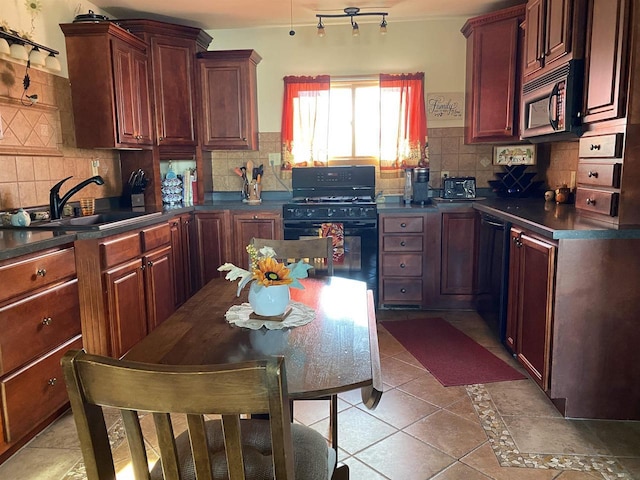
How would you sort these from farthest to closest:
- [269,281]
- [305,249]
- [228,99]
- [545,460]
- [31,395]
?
[228,99]
[305,249]
[31,395]
[545,460]
[269,281]

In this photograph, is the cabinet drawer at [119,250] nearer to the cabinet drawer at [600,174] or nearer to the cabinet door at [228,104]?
the cabinet door at [228,104]

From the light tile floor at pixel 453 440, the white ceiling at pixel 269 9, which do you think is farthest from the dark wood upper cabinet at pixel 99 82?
the light tile floor at pixel 453 440

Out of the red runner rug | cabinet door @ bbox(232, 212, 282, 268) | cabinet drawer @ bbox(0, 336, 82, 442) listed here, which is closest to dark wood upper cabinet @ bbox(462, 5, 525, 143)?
the red runner rug

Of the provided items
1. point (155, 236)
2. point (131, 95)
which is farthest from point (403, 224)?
A: point (131, 95)

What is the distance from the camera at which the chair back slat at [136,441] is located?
2.81 ft

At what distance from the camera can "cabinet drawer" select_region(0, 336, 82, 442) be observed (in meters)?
1.94

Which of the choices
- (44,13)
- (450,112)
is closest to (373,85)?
(450,112)

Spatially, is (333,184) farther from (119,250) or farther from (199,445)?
(199,445)

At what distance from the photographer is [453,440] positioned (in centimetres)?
210

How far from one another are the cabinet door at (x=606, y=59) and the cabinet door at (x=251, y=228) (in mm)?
2348

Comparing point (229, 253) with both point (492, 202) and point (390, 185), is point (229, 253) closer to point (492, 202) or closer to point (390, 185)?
point (390, 185)

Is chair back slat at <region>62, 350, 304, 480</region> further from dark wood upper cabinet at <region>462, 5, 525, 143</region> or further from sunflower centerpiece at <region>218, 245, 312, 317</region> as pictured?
dark wood upper cabinet at <region>462, 5, 525, 143</region>

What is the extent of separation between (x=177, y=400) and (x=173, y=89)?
140 inches

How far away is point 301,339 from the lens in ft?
4.30
